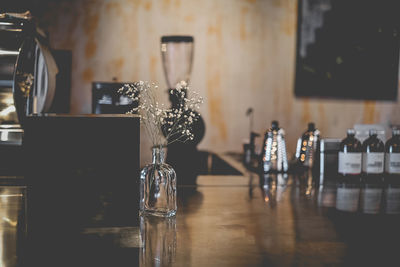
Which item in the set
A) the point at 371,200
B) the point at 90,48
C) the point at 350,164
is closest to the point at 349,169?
the point at 350,164

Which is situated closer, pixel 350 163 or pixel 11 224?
pixel 11 224

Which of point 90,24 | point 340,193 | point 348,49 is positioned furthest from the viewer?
point 348,49

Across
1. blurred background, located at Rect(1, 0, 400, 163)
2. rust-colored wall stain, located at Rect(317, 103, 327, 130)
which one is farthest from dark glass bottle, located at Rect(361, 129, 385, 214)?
rust-colored wall stain, located at Rect(317, 103, 327, 130)

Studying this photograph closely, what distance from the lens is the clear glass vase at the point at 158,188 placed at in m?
1.18

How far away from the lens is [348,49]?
4.07m

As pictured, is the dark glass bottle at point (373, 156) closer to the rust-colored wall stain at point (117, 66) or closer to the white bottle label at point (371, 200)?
the white bottle label at point (371, 200)

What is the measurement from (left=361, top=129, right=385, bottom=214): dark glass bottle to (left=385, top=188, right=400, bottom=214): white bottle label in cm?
3

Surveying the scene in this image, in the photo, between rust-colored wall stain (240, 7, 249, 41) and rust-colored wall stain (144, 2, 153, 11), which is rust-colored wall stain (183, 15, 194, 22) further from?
rust-colored wall stain (240, 7, 249, 41)

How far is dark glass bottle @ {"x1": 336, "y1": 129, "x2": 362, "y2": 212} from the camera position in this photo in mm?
→ 1555

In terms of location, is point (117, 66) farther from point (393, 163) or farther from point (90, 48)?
point (393, 163)

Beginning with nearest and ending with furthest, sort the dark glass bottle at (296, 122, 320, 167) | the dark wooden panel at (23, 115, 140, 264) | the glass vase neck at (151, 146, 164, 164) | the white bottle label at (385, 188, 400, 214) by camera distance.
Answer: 1. the dark wooden panel at (23, 115, 140, 264)
2. the glass vase neck at (151, 146, 164, 164)
3. the white bottle label at (385, 188, 400, 214)
4. the dark glass bottle at (296, 122, 320, 167)

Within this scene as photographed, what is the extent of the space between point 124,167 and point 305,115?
3235 mm

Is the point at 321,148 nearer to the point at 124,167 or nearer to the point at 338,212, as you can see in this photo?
the point at 338,212

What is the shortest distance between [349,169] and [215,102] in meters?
2.31
